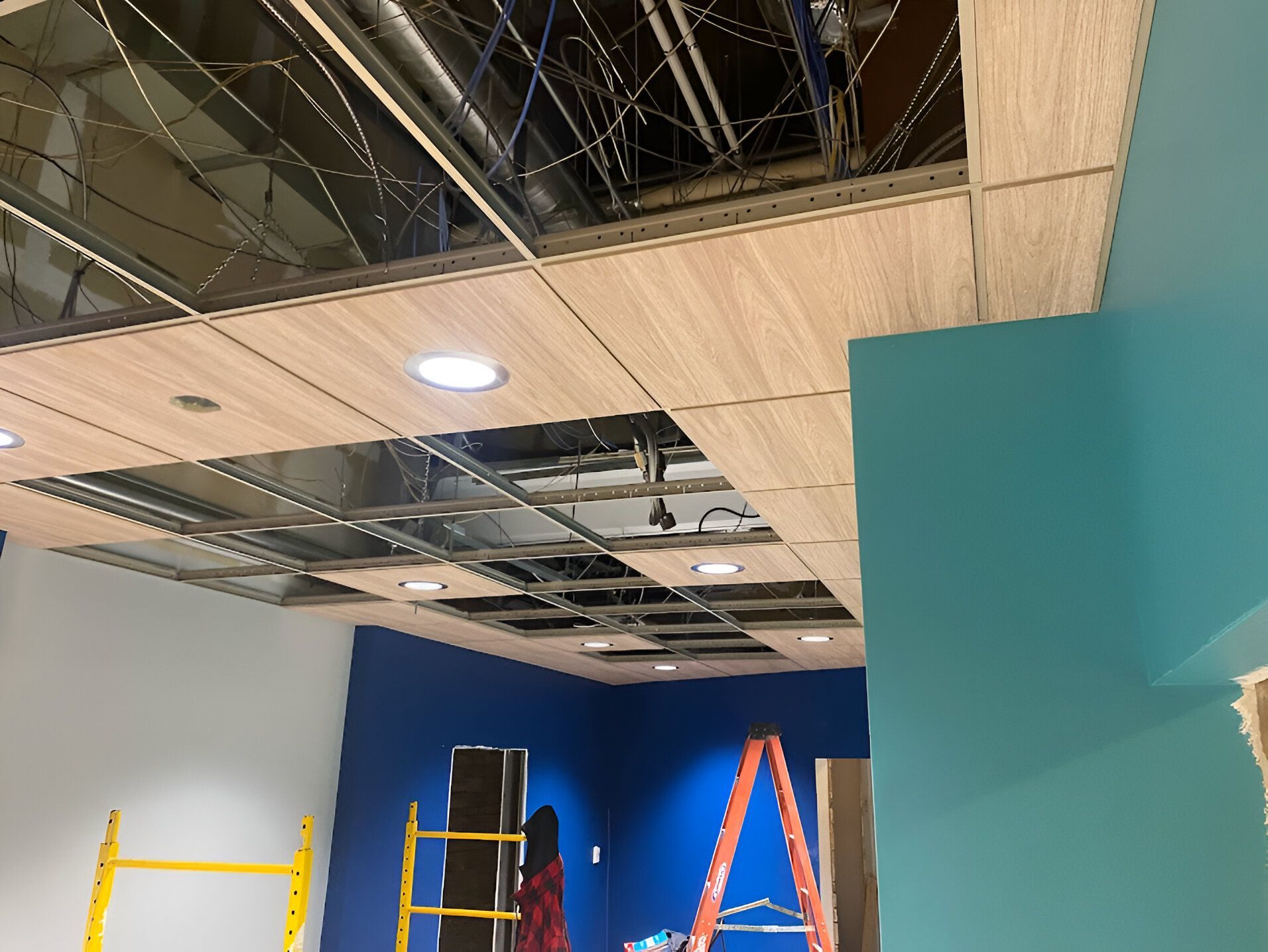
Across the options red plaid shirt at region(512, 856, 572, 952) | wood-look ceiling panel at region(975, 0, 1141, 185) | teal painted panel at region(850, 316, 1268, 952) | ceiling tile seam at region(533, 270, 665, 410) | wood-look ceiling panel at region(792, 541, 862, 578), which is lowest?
red plaid shirt at region(512, 856, 572, 952)

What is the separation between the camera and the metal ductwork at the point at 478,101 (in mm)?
1464

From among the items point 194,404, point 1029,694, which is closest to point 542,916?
point 194,404

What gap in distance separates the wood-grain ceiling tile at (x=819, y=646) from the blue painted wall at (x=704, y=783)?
43cm

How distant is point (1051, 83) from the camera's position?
1143mm

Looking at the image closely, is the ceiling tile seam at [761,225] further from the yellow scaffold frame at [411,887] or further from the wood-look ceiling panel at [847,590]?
the yellow scaffold frame at [411,887]

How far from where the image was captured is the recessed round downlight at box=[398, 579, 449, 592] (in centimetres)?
393

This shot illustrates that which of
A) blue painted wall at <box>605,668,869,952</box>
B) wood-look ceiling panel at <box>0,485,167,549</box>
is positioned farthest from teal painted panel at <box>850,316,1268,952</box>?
blue painted wall at <box>605,668,869,952</box>

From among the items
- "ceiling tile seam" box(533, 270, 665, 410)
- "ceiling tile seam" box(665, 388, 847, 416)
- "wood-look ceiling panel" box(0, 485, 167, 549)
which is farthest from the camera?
"wood-look ceiling panel" box(0, 485, 167, 549)

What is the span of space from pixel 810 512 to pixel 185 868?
8.17 feet

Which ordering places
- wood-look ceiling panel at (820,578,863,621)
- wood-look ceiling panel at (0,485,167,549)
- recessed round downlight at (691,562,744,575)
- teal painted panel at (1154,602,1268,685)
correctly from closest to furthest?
teal painted panel at (1154,602,1268,685) < wood-look ceiling panel at (0,485,167,549) < recessed round downlight at (691,562,744,575) < wood-look ceiling panel at (820,578,863,621)

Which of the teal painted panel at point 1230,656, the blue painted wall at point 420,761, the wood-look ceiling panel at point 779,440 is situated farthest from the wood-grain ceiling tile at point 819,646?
the teal painted panel at point 1230,656

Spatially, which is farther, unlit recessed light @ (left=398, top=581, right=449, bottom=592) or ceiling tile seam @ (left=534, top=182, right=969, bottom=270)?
unlit recessed light @ (left=398, top=581, right=449, bottom=592)

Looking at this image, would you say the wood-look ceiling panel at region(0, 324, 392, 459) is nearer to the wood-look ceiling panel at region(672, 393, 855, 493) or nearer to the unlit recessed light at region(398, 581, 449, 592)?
the wood-look ceiling panel at region(672, 393, 855, 493)

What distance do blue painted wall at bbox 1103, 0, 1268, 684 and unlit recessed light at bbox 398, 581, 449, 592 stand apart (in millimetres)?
3055
